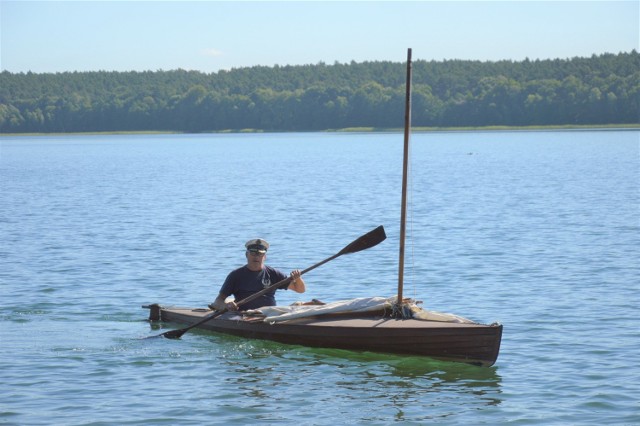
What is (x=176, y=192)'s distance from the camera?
58000 millimetres

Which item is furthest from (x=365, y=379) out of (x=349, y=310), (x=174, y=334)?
(x=174, y=334)

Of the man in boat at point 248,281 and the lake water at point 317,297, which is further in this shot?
the man in boat at point 248,281

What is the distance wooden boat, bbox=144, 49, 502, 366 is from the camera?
14555mm

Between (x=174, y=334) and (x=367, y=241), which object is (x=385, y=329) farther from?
(x=174, y=334)

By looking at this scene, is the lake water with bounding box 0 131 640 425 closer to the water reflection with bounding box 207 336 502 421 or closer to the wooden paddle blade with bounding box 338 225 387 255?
the water reflection with bounding box 207 336 502 421

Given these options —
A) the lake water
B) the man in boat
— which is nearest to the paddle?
the man in boat

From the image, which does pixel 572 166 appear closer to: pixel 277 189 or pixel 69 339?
pixel 277 189

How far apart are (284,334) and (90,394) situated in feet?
10.1

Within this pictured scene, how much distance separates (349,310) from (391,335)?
0.95 m

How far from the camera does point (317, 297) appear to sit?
73.7 feet

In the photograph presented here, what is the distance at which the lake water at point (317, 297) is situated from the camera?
13.6 m

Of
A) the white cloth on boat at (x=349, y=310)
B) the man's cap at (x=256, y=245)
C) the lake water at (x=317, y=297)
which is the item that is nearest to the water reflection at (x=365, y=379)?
the lake water at (x=317, y=297)

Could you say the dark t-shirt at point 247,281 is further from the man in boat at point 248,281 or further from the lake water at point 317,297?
the lake water at point 317,297

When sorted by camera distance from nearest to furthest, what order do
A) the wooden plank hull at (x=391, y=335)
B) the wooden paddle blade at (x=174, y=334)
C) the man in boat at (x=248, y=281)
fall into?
the wooden plank hull at (x=391, y=335) → the man in boat at (x=248, y=281) → the wooden paddle blade at (x=174, y=334)
